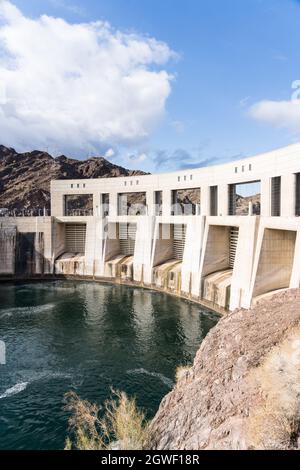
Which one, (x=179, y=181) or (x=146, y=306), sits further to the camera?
(x=179, y=181)

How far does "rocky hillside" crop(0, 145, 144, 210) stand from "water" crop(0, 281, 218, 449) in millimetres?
45047

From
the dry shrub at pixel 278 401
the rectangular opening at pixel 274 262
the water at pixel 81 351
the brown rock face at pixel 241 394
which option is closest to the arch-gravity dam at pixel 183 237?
the rectangular opening at pixel 274 262

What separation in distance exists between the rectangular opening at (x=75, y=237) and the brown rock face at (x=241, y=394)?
3764cm

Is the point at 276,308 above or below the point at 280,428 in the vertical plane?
above

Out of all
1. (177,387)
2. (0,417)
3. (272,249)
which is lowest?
(0,417)

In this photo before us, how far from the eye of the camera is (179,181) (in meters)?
43.9

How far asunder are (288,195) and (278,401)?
2117cm

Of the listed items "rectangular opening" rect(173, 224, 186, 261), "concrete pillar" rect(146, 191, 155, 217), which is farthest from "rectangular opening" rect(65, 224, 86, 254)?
"rectangular opening" rect(173, 224, 186, 261)

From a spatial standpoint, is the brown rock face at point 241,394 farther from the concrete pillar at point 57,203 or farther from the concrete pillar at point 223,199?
the concrete pillar at point 57,203

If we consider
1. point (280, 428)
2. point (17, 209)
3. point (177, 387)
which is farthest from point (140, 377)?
point (17, 209)

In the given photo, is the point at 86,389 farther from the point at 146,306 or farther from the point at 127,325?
the point at 146,306

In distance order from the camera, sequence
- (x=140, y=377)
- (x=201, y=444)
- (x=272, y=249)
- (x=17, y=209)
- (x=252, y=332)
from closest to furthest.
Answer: (x=201, y=444), (x=252, y=332), (x=140, y=377), (x=272, y=249), (x=17, y=209)

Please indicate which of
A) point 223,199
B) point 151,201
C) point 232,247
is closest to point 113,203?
point 151,201

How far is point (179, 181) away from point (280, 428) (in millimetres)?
37005
